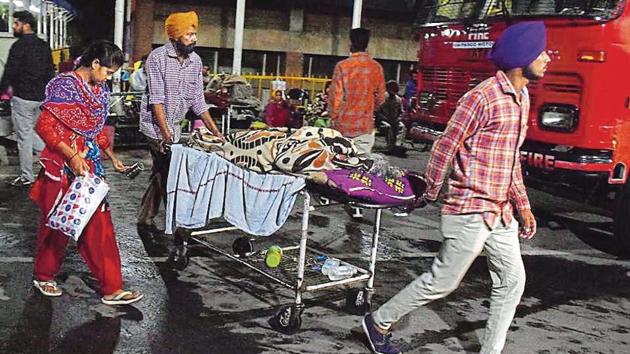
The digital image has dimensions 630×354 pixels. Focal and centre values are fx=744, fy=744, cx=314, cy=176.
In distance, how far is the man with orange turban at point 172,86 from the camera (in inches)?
231

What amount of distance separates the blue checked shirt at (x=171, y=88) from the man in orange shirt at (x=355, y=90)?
149 cm

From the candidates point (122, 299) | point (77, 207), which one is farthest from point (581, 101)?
point (77, 207)

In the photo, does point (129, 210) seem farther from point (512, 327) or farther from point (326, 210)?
point (512, 327)

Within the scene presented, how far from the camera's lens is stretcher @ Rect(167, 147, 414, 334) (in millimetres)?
4344

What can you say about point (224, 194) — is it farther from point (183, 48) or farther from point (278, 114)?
point (278, 114)

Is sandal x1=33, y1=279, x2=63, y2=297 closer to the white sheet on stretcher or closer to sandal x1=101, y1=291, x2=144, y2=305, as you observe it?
sandal x1=101, y1=291, x2=144, y2=305

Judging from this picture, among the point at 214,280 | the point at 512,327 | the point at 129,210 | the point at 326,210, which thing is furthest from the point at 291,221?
the point at 512,327

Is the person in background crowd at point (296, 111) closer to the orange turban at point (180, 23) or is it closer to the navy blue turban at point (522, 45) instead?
the orange turban at point (180, 23)

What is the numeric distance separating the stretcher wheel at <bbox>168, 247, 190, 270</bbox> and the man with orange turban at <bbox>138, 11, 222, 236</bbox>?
788 mm

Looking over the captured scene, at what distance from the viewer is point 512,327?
492 cm

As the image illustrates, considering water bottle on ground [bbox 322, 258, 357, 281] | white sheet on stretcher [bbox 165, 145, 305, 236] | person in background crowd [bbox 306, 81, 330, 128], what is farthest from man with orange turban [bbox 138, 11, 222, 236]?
person in background crowd [bbox 306, 81, 330, 128]

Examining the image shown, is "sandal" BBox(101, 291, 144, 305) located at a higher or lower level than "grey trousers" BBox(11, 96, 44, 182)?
lower

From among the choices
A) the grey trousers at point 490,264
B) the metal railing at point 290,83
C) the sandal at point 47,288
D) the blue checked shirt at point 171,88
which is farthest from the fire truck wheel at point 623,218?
A: the metal railing at point 290,83

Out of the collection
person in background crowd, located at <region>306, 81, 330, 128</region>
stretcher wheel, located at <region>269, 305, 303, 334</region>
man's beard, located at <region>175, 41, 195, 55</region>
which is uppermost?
man's beard, located at <region>175, 41, 195, 55</region>
